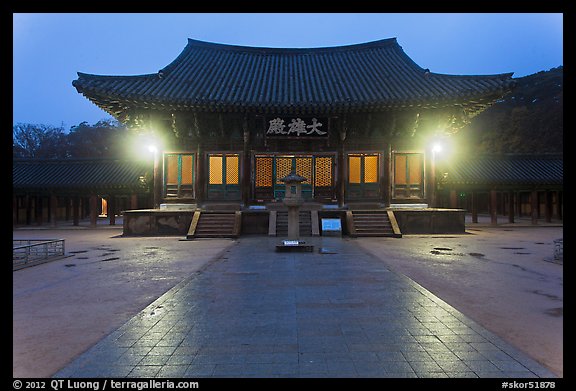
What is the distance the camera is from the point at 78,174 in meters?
25.8

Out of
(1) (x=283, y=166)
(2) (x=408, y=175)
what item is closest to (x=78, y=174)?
(1) (x=283, y=166)

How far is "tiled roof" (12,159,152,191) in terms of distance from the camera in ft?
80.5

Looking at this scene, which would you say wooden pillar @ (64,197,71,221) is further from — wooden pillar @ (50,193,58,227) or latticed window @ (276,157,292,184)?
latticed window @ (276,157,292,184)

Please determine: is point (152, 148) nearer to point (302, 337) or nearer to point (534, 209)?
point (302, 337)

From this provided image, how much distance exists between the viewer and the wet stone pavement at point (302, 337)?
349cm

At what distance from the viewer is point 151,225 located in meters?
17.4

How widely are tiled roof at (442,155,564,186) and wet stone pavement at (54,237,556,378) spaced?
20858 mm

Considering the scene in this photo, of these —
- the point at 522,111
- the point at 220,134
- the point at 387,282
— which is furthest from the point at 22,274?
the point at 522,111

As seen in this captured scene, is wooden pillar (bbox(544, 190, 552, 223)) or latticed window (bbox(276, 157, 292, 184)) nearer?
latticed window (bbox(276, 157, 292, 184))

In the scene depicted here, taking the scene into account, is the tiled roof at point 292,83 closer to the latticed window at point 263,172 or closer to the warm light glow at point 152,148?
the warm light glow at point 152,148

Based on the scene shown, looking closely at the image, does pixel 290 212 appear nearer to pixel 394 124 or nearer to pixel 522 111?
pixel 394 124

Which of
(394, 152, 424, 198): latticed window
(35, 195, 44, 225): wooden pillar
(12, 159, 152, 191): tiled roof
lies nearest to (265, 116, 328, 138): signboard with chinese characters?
(394, 152, 424, 198): latticed window

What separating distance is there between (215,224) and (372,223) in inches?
312

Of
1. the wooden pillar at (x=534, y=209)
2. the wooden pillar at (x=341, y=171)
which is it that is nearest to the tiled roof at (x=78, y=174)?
Answer: the wooden pillar at (x=341, y=171)
